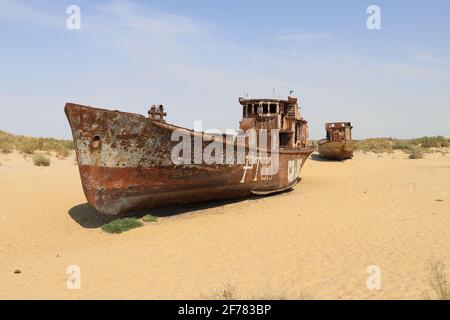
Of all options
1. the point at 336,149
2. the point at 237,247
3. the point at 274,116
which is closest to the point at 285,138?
the point at 274,116

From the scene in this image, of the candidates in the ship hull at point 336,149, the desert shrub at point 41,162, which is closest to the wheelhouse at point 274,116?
the ship hull at point 336,149

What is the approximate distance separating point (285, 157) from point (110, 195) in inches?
241

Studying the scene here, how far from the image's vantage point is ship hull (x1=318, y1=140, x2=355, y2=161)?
2542cm

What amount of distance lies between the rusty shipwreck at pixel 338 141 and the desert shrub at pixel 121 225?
1934cm

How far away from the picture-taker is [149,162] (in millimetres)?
8578

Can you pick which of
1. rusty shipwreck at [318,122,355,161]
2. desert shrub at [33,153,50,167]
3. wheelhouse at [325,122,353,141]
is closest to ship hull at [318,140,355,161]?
rusty shipwreck at [318,122,355,161]

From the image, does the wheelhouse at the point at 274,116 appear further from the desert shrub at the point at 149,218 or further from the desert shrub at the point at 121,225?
the desert shrub at the point at 121,225

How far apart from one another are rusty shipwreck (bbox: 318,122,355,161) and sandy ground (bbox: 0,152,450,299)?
13.0 metres

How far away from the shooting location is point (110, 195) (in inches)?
333

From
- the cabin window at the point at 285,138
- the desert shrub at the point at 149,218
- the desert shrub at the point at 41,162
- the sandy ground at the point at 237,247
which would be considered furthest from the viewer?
the desert shrub at the point at 41,162

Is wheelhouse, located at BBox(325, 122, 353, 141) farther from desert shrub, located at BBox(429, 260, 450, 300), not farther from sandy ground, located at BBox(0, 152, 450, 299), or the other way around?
desert shrub, located at BBox(429, 260, 450, 300)

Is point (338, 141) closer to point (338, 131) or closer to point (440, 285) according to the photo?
point (338, 131)

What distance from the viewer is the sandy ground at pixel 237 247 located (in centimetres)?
492
